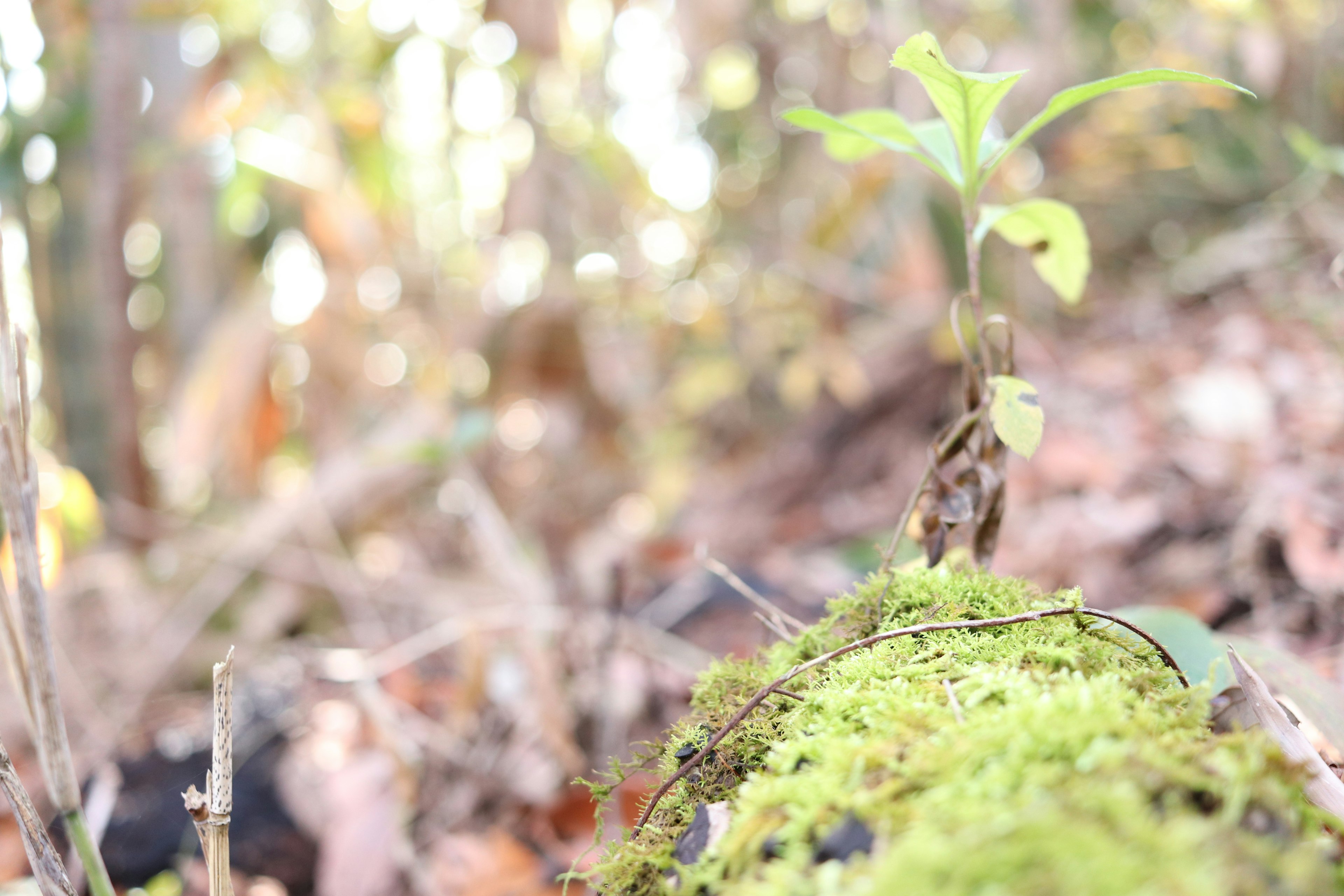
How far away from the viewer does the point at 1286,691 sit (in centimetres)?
70

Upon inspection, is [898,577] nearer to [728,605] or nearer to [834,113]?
[728,605]

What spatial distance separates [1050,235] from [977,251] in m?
0.12

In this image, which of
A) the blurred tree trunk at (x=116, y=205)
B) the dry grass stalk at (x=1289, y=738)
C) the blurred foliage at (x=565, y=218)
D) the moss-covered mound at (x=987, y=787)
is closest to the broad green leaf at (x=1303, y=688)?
the dry grass stalk at (x=1289, y=738)

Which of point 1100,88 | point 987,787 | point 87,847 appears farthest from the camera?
point 1100,88

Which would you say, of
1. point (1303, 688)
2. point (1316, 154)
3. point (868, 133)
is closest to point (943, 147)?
point (868, 133)

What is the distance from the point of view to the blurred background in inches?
54.1

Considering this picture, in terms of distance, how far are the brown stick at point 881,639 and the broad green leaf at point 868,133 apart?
1.26 ft

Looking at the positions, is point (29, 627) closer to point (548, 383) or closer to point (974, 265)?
point (974, 265)

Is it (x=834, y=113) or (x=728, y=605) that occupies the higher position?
(x=834, y=113)

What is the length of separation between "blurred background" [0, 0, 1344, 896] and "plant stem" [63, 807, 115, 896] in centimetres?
65

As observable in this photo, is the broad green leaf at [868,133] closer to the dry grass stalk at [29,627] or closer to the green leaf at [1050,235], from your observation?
the green leaf at [1050,235]

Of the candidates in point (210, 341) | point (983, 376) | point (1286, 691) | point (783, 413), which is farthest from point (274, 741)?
point (783, 413)

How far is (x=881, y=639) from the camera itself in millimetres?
569

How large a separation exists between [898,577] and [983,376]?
0.76 ft
